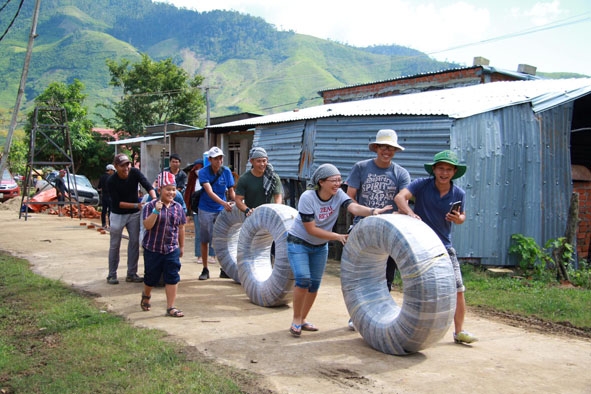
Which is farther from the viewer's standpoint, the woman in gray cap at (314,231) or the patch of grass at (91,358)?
the woman in gray cap at (314,231)

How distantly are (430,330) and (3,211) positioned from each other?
21315mm

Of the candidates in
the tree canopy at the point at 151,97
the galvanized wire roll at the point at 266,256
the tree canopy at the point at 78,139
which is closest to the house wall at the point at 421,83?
the galvanized wire roll at the point at 266,256

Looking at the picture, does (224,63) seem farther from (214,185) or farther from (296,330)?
(296,330)

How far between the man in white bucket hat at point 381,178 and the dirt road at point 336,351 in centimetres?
114

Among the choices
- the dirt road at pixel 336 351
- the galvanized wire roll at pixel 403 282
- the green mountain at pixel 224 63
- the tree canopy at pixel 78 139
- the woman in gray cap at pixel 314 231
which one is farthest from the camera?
the green mountain at pixel 224 63

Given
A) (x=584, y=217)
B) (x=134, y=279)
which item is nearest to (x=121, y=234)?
(x=134, y=279)

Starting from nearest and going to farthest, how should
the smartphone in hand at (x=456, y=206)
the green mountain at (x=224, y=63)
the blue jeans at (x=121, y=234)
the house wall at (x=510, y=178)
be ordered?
1. the smartphone in hand at (x=456, y=206)
2. the blue jeans at (x=121, y=234)
3. the house wall at (x=510, y=178)
4. the green mountain at (x=224, y=63)

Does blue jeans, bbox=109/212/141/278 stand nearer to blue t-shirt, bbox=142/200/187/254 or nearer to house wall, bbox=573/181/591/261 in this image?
blue t-shirt, bbox=142/200/187/254

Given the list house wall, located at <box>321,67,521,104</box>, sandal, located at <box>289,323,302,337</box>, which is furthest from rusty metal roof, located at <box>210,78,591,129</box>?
house wall, located at <box>321,67,521,104</box>

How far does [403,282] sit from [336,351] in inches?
34.1

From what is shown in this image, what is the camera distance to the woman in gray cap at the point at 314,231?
540cm

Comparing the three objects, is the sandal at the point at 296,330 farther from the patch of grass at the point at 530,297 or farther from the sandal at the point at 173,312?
the patch of grass at the point at 530,297

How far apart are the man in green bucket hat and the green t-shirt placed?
253cm

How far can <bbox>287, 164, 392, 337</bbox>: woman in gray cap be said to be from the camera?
17.7ft
